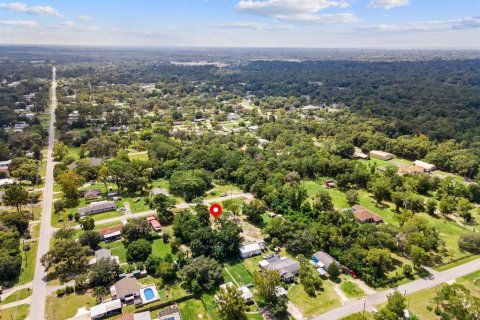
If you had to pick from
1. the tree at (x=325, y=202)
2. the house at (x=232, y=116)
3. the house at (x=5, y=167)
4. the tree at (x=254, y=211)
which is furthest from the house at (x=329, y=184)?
the house at (x=5, y=167)

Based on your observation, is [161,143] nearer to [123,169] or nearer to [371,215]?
[123,169]

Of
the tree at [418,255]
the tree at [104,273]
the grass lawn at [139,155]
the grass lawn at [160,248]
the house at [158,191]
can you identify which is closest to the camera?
the tree at [104,273]

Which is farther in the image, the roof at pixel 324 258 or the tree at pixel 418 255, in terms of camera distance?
the roof at pixel 324 258

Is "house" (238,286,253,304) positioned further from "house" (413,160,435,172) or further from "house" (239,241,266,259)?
"house" (413,160,435,172)

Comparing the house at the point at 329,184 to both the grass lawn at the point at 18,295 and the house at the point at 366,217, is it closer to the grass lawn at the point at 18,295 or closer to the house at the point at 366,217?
the house at the point at 366,217

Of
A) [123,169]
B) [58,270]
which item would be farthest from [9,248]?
[123,169]

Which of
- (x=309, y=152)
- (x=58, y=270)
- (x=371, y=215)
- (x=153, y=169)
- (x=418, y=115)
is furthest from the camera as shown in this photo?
(x=418, y=115)

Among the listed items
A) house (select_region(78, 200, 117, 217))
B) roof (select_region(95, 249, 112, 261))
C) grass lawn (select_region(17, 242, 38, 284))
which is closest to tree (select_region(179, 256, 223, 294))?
roof (select_region(95, 249, 112, 261))
